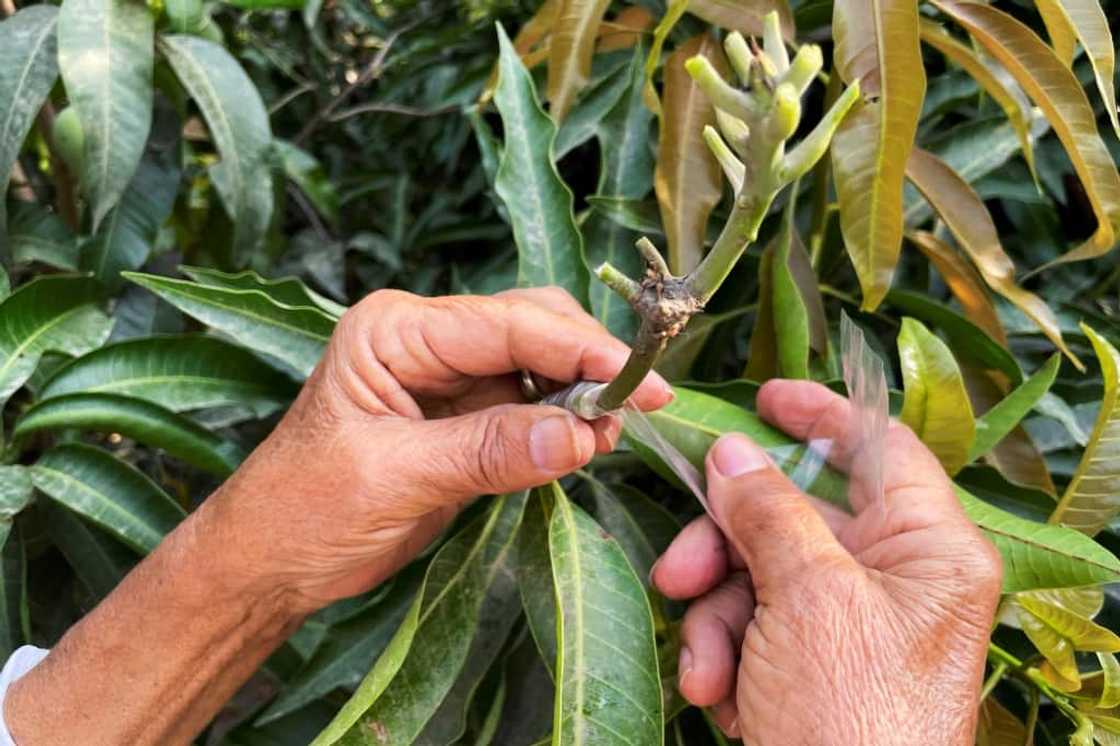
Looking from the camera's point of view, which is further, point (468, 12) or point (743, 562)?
point (468, 12)

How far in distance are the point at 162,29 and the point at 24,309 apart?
38 centimetres

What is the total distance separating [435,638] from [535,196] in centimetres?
42

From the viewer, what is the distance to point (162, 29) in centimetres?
105

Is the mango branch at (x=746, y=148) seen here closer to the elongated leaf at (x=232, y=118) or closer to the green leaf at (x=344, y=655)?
the green leaf at (x=344, y=655)

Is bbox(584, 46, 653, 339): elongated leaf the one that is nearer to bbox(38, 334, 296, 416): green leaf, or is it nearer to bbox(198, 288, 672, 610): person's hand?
bbox(198, 288, 672, 610): person's hand

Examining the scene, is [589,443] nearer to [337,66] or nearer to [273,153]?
[273,153]

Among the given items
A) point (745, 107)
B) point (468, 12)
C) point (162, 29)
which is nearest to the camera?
point (745, 107)

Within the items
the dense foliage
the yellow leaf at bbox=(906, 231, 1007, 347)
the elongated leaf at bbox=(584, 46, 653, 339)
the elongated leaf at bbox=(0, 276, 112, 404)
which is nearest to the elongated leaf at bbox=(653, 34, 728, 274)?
the dense foliage

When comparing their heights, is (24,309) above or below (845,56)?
below

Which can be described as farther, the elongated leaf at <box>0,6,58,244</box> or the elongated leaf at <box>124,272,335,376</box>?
the elongated leaf at <box>0,6,58,244</box>

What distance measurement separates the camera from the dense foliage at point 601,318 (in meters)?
0.70

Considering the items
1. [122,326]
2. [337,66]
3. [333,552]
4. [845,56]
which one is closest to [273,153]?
[122,326]

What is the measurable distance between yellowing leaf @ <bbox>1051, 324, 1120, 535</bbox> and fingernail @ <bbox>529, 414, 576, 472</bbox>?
15.5 inches

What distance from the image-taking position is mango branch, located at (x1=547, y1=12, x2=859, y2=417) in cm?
32
